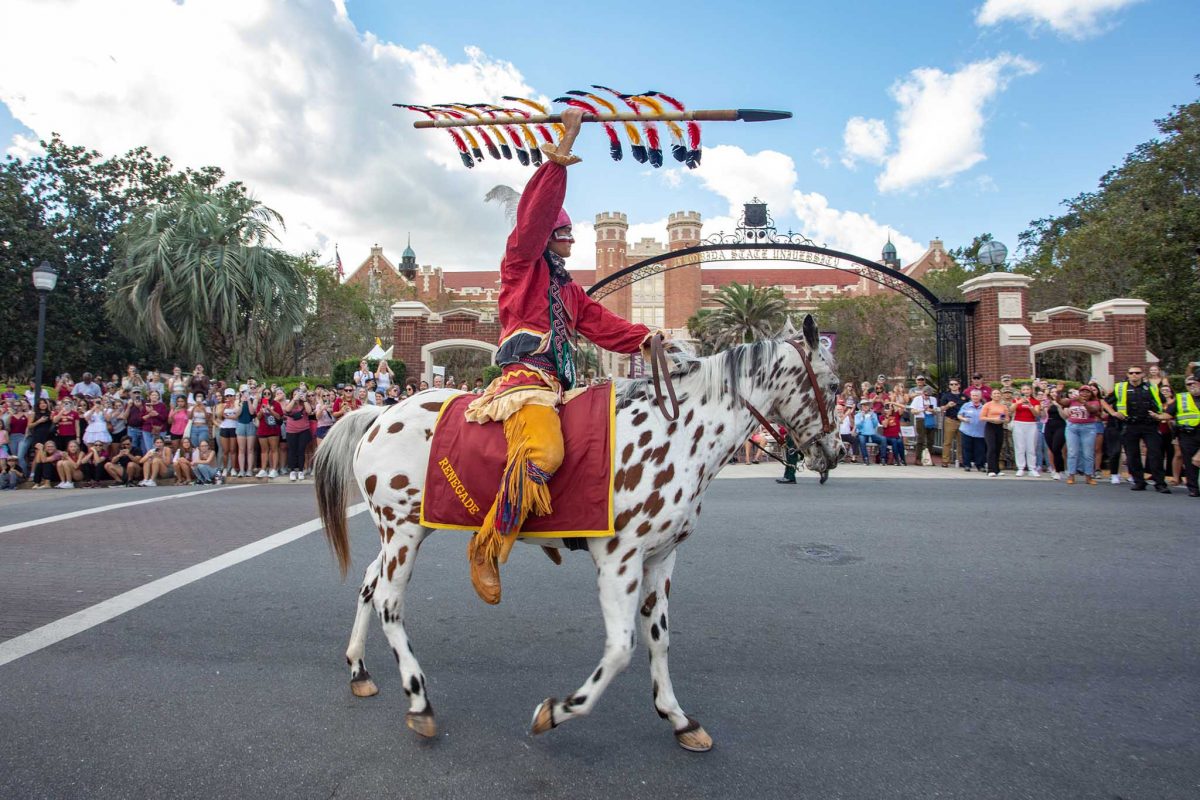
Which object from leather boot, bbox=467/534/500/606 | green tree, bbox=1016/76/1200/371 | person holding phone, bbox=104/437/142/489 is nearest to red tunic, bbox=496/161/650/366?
leather boot, bbox=467/534/500/606

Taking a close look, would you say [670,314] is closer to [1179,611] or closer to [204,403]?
[204,403]

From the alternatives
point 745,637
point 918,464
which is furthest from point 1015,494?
point 745,637

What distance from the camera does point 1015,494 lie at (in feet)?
35.5

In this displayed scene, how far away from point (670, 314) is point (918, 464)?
60139mm

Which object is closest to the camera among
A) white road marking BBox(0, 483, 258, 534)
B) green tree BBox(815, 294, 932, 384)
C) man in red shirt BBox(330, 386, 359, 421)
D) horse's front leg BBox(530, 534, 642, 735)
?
horse's front leg BBox(530, 534, 642, 735)

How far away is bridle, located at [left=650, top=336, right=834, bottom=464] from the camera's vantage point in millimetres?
3406

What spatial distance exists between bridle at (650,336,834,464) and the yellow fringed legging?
1.73 ft

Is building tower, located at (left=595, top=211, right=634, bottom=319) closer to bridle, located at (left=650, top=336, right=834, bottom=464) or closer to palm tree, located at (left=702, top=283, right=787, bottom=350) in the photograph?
palm tree, located at (left=702, top=283, right=787, bottom=350)

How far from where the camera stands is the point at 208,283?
23734 millimetres

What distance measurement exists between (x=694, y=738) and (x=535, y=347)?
77.1 inches

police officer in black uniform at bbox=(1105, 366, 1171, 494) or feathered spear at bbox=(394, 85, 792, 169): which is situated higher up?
feathered spear at bbox=(394, 85, 792, 169)

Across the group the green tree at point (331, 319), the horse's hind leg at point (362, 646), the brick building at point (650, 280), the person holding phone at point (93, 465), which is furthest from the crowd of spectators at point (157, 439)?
the brick building at point (650, 280)

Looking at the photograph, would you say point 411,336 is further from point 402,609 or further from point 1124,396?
point 402,609

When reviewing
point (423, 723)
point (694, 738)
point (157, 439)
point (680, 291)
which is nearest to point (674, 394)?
point (694, 738)
